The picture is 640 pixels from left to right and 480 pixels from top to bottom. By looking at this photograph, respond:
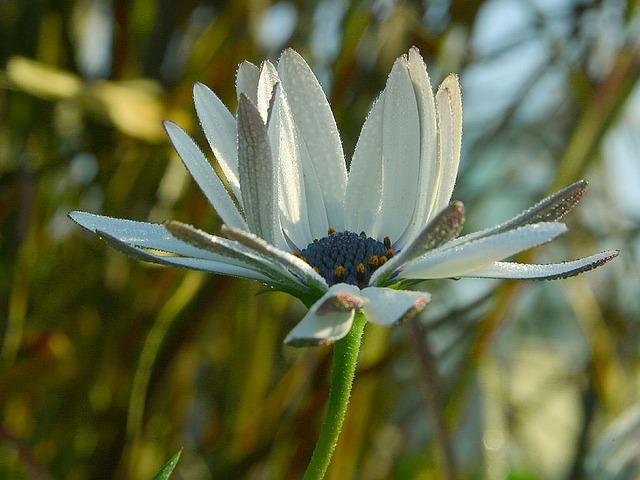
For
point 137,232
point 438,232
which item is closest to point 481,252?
point 438,232

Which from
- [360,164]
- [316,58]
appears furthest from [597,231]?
[360,164]

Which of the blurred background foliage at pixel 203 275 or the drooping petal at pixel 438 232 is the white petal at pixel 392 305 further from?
the blurred background foliage at pixel 203 275

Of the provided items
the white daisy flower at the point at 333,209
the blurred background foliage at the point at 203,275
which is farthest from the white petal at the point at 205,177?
the blurred background foliage at the point at 203,275

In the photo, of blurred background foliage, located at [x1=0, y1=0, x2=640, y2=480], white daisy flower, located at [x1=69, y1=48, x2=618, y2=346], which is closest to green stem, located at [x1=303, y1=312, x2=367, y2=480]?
white daisy flower, located at [x1=69, y1=48, x2=618, y2=346]

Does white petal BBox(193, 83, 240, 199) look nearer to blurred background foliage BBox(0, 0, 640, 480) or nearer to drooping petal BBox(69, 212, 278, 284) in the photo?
drooping petal BBox(69, 212, 278, 284)

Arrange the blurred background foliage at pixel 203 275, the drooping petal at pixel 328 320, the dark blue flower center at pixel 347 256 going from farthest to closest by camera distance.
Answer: the blurred background foliage at pixel 203 275, the dark blue flower center at pixel 347 256, the drooping petal at pixel 328 320

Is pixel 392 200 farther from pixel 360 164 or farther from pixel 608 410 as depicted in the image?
pixel 608 410

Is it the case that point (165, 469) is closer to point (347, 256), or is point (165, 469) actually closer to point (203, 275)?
point (347, 256)
